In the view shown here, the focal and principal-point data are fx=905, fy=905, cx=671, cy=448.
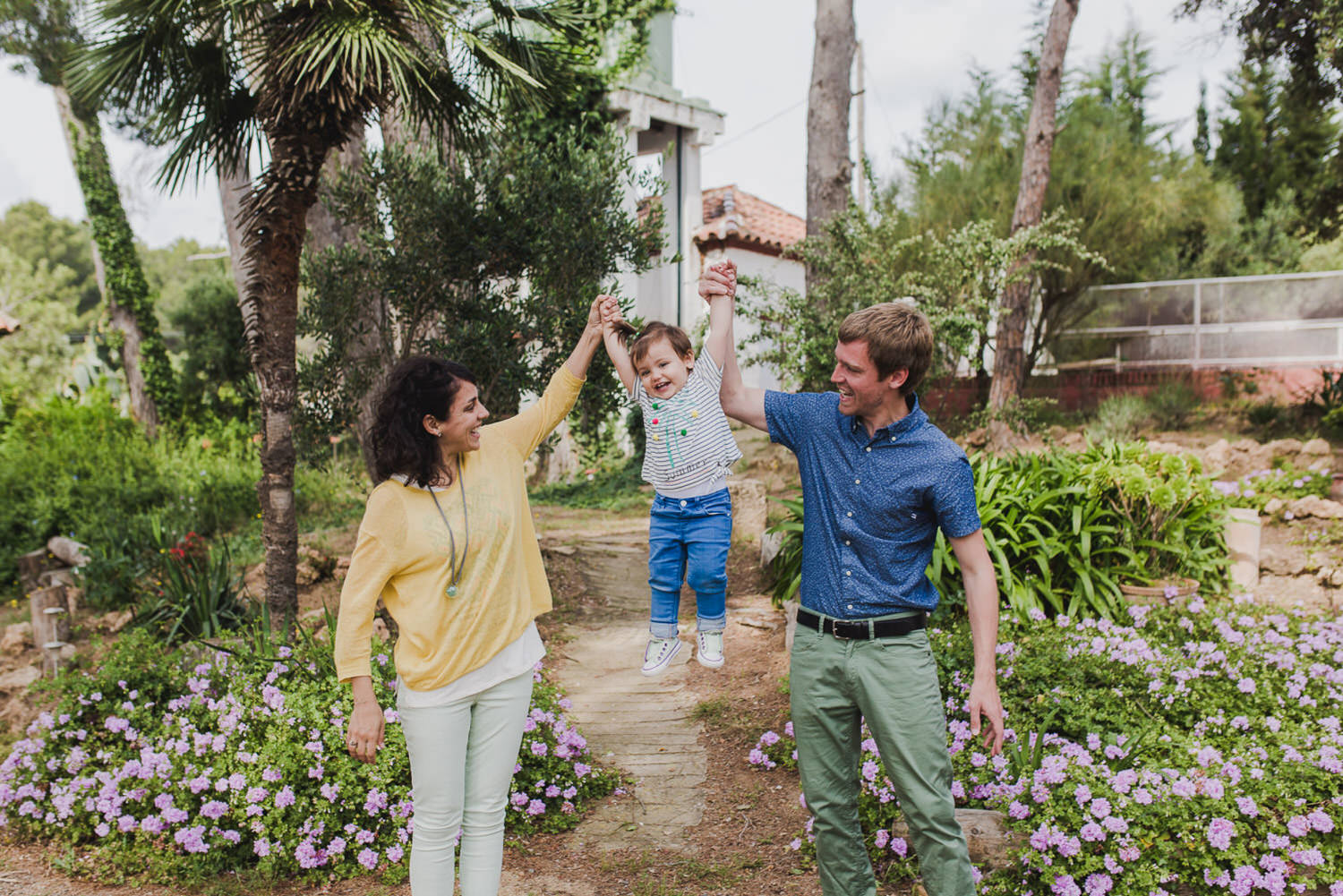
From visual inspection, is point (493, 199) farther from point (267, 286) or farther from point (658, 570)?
point (658, 570)

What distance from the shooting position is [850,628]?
2711mm

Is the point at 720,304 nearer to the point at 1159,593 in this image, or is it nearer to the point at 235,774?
the point at 235,774

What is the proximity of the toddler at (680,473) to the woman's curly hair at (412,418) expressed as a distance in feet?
2.72

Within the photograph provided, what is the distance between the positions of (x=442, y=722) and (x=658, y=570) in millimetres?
1231

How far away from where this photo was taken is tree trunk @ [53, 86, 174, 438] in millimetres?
15344

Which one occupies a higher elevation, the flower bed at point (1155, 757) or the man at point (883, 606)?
the man at point (883, 606)

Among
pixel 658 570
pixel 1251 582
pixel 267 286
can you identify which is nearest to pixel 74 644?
pixel 267 286

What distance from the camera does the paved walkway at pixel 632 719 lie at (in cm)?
429

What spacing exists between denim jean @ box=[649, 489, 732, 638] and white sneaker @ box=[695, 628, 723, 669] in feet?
0.11

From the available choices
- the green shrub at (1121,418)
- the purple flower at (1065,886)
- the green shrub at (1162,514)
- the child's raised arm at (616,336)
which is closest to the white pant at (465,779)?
the child's raised arm at (616,336)

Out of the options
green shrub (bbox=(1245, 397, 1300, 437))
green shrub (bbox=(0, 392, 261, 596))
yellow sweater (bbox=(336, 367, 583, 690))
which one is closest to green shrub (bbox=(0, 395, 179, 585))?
green shrub (bbox=(0, 392, 261, 596))

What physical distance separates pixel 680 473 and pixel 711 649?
0.70m

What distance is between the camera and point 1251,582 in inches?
257

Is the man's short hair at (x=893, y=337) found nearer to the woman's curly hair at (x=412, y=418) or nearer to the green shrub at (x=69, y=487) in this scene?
the woman's curly hair at (x=412, y=418)
